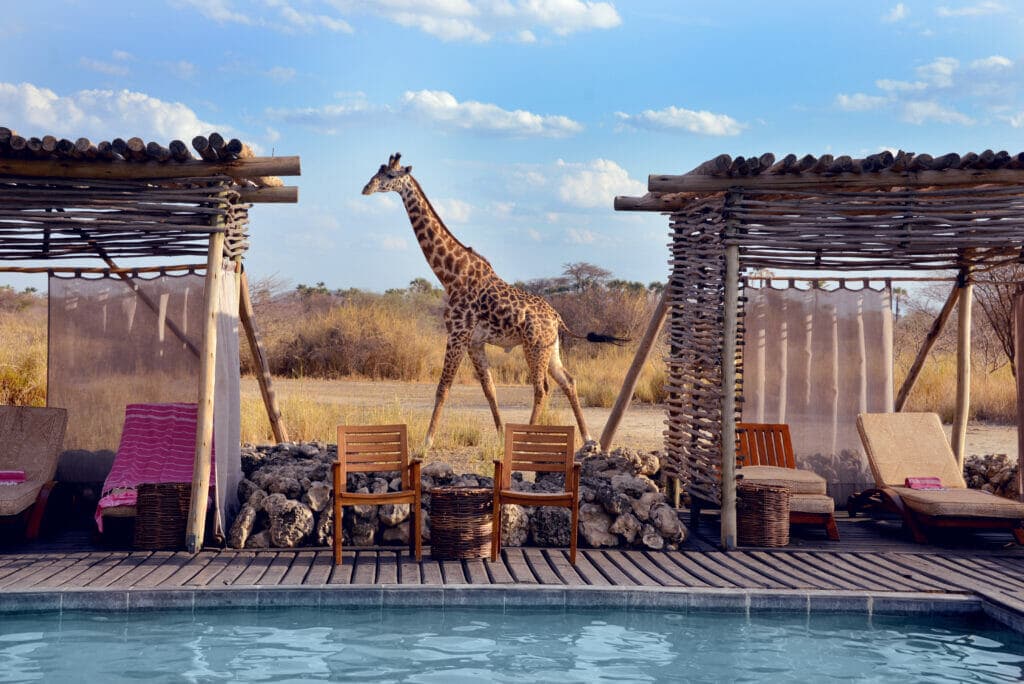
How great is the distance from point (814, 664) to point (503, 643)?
1.80m

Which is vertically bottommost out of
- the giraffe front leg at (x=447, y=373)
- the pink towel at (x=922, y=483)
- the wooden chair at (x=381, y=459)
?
the pink towel at (x=922, y=483)

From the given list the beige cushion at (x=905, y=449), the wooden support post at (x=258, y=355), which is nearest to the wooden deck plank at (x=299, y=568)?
the wooden support post at (x=258, y=355)

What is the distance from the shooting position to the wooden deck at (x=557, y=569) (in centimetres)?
693

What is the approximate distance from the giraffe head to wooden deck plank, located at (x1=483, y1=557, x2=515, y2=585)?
484 centimetres

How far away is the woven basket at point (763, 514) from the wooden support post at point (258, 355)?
4.42m

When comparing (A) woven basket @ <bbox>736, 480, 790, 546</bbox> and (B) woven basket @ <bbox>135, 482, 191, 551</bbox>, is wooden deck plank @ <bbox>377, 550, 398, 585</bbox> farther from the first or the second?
(A) woven basket @ <bbox>736, 480, 790, 546</bbox>

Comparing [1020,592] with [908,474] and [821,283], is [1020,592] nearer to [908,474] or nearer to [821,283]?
[908,474]

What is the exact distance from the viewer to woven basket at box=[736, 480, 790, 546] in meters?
8.35

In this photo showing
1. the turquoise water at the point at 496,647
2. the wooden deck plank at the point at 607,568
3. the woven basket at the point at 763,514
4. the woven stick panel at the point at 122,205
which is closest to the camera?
the turquoise water at the point at 496,647

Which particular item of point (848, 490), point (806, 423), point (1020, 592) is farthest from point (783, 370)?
point (1020, 592)

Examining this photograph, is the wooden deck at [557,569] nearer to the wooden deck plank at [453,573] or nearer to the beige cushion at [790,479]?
the wooden deck plank at [453,573]

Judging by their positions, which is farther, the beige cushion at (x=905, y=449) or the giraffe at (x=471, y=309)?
the giraffe at (x=471, y=309)

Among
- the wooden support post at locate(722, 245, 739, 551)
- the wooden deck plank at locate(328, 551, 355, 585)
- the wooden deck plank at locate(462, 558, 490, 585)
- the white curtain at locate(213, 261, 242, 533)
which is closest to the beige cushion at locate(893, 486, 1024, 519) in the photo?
the wooden support post at locate(722, 245, 739, 551)

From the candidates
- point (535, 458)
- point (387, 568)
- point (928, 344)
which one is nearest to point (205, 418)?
point (387, 568)
